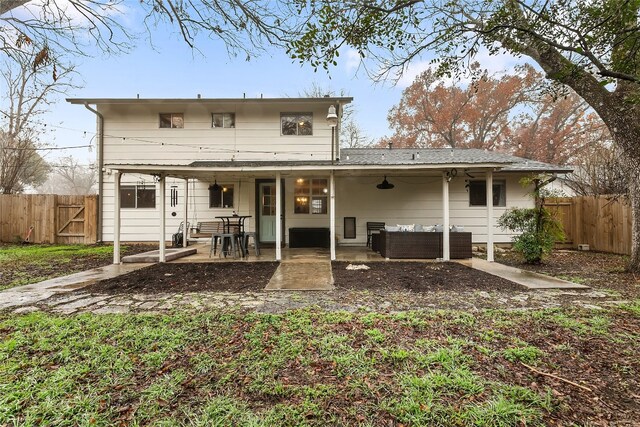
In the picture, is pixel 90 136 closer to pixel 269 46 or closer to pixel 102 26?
pixel 102 26

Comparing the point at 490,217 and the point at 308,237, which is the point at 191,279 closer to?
the point at 308,237

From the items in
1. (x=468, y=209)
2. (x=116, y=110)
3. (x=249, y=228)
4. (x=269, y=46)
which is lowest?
(x=249, y=228)

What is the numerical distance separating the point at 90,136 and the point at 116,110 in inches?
56.4

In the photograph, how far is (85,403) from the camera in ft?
5.96

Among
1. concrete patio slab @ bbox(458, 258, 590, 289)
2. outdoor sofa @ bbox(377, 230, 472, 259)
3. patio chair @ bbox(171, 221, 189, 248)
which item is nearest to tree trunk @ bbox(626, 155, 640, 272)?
concrete patio slab @ bbox(458, 258, 590, 289)

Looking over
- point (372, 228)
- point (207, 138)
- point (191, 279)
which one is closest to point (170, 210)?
point (207, 138)

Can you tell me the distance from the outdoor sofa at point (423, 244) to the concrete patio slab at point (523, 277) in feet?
1.23

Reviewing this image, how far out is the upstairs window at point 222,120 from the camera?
10.1 m

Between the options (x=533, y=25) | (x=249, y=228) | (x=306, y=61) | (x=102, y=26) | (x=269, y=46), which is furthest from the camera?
(x=249, y=228)

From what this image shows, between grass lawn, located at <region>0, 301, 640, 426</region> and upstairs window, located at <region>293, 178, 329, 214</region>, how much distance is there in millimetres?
6820

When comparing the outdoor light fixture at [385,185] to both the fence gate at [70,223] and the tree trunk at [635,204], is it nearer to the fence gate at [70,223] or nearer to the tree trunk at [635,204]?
the tree trunk at [635,204]

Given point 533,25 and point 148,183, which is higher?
point 533,25

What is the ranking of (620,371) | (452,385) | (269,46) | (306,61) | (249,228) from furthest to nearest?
1. (249,228)
2. (269,46)
3. (306,61)
4. (620,371)
5. (452,385)

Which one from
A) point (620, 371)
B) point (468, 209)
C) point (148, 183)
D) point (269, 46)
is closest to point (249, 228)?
point (148, 183)
